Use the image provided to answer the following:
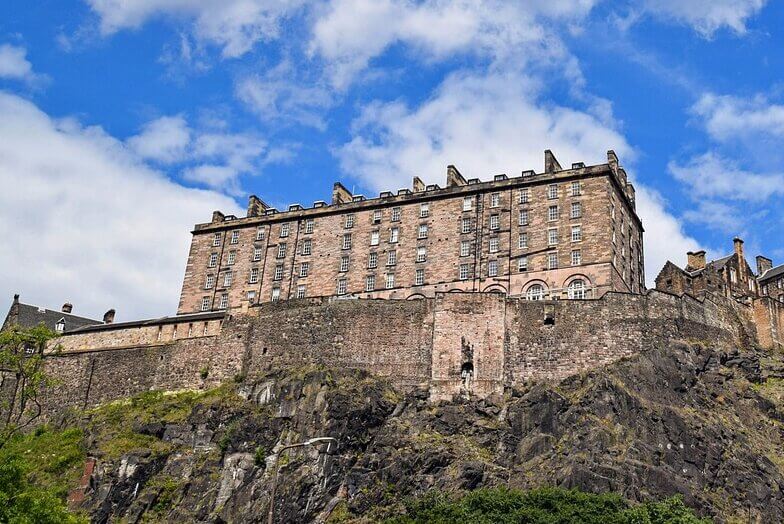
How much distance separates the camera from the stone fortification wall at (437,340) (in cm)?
6212

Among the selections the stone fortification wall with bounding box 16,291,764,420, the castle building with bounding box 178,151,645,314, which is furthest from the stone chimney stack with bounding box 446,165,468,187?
the stone fortification wall with bounding box 16,291,764,420

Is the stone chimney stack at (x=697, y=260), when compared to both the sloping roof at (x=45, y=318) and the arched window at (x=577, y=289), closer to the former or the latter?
the arched window at (x=577, y=289)

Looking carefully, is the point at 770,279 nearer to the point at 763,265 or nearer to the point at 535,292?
the point at 763,265

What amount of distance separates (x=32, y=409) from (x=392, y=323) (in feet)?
91.1

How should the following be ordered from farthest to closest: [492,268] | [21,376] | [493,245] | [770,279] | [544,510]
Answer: [770,279] < [493,245] < [492,268] < [21,376] < [544,510]

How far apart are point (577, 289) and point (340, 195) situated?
78.8ft

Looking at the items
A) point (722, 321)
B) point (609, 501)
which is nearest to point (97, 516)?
point (609, 501)

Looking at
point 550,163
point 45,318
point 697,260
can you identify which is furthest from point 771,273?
point 45,318

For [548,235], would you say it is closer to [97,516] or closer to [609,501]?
[609,501]

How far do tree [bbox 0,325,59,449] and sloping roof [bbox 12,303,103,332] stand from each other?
517 cm

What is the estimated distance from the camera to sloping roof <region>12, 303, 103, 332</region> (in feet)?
268

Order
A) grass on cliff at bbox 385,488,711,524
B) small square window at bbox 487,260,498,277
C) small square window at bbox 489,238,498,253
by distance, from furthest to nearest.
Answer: small square window at bbox 489,238,498,253 → small square window at bbox 487,260,498,277 → grass on cliff at bbox 385,488,711,524

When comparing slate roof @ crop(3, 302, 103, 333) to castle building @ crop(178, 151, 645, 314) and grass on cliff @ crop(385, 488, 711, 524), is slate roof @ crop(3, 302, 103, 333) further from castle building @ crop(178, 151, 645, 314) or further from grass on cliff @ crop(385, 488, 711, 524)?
grass on cliff @ crop(385, 488, 711, 524)

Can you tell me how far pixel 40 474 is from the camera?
196 feet
